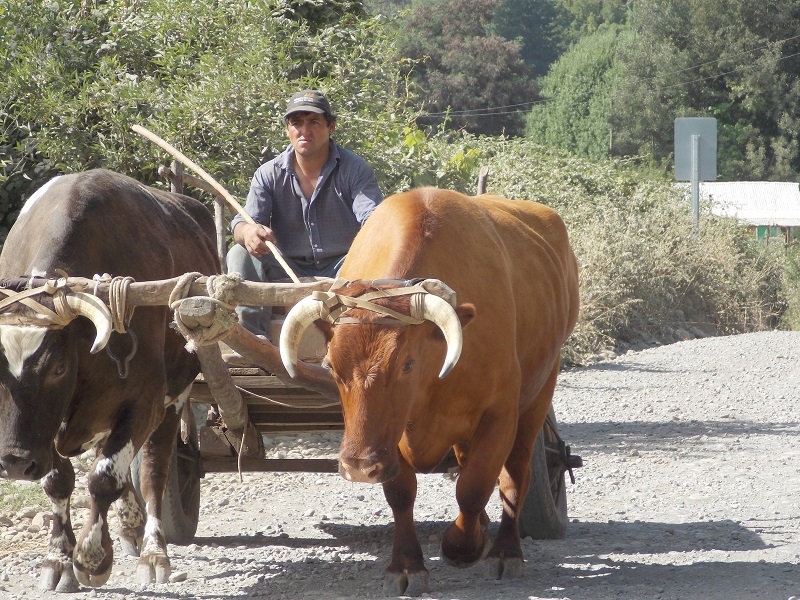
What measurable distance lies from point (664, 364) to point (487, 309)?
10.2m

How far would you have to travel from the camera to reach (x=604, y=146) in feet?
164

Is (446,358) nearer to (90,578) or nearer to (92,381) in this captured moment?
(92,381)

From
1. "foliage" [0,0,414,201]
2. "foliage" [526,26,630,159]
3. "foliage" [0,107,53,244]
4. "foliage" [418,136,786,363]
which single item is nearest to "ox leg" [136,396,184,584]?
"foliage" [0,0,414,201]

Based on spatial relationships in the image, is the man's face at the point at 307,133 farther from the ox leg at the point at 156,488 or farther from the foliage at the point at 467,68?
the foliage at the point at 467,68

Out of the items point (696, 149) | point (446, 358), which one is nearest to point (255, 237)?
point (446, 358)

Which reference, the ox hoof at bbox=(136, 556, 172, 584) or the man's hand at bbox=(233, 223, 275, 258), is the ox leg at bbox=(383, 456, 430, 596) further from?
the man's hand at bbox=(233, 223, 275, 258)

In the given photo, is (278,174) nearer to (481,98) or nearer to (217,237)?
(217,237)

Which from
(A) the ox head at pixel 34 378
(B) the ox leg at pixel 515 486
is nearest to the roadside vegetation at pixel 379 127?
(A) the ox head at pixel 34 378

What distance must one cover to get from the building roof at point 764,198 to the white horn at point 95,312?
113ft

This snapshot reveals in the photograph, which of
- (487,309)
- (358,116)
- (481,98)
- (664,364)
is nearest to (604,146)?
(481,98)

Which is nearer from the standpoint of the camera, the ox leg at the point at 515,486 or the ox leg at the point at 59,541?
the ox leg at the point at 59,541

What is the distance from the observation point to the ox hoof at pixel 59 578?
511 centimetres

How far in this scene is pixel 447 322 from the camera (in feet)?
14.3

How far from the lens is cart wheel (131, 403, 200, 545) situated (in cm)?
626
